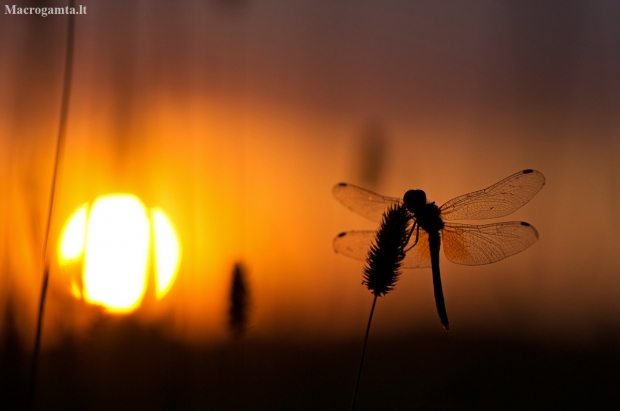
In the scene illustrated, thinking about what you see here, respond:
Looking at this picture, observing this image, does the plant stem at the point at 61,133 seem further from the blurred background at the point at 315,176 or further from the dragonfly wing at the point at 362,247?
the dragonfly wing at the point at 362,247

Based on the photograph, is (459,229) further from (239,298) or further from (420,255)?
(239,298)

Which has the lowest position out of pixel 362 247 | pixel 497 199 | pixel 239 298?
pixel 239 298

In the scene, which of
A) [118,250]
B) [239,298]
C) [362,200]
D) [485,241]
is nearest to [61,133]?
[118,250]

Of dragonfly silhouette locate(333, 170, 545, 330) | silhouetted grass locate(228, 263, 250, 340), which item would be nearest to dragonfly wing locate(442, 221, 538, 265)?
dragonfly silhouette locate(333, 170, 545, 330)

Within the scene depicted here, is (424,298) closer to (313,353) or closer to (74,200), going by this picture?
(313,353)

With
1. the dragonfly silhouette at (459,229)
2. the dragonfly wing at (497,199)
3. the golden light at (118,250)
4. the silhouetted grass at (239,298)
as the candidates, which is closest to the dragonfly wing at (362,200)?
the dragonfly silhouette at (459,229)

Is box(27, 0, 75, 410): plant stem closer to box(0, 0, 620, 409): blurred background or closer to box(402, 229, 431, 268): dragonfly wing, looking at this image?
box(0, 0, 620, 409): blurred background

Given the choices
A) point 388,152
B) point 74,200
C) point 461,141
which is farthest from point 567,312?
point 74,200
